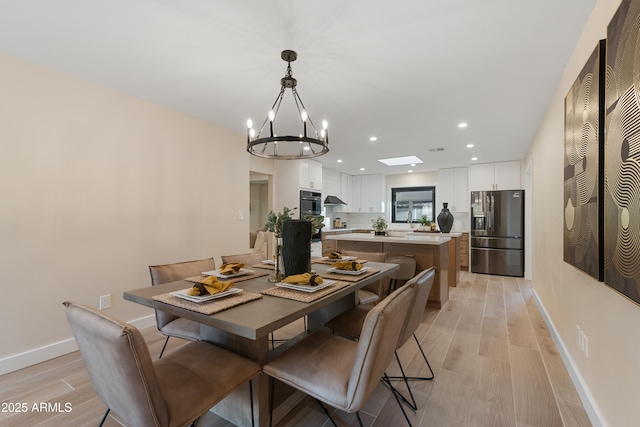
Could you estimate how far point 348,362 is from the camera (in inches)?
54.1

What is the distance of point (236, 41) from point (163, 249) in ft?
7.35

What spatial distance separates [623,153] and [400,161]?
4734mm

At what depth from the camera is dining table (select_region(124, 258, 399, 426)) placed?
46.8 inches

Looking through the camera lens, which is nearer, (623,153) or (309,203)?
(623,153)

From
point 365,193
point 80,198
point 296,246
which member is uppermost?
point 365,193

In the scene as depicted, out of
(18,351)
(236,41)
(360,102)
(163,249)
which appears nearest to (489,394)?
(360,102)

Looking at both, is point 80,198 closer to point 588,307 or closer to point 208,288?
point 208,288

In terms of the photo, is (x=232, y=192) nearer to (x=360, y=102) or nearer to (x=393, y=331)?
(x=360, y=102)

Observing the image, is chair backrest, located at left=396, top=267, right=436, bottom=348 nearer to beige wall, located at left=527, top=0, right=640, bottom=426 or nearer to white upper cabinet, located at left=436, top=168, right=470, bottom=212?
beige wall, located at left=527, top=0, right=640, bottom=426

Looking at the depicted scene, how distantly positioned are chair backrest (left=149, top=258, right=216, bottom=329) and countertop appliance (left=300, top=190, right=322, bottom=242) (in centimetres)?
300

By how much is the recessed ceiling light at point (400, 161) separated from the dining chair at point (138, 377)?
194 inches

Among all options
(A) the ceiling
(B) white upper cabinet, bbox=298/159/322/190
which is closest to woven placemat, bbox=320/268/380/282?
(A) the ceiling

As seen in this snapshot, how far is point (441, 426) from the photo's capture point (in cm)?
157

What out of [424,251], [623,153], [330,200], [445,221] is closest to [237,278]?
[623,153]
